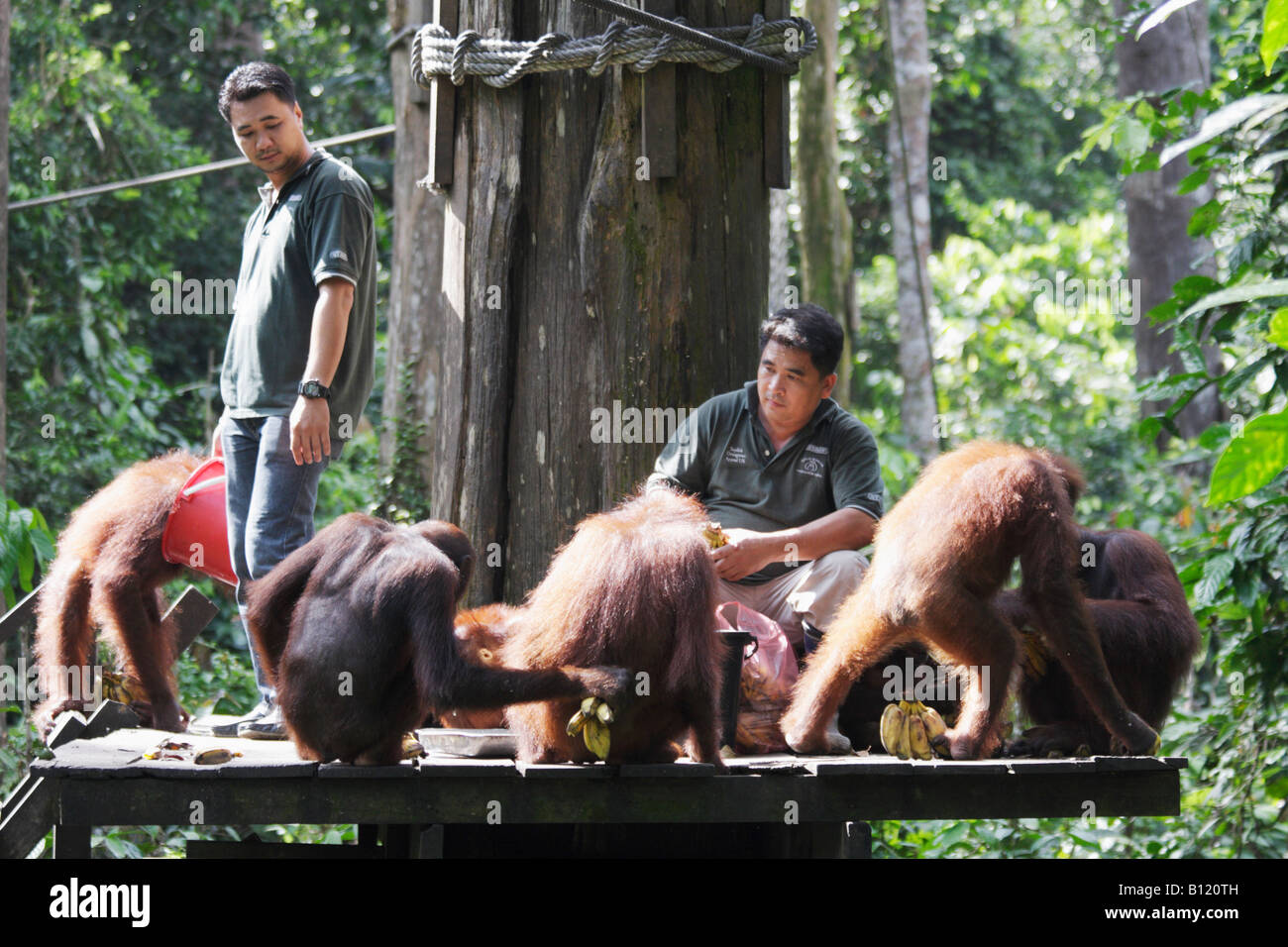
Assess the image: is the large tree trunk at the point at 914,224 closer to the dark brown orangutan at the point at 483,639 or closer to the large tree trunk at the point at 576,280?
the large tree trunk at the point at 576,280

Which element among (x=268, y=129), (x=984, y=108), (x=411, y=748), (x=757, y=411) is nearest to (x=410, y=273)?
(x=268, y=129)

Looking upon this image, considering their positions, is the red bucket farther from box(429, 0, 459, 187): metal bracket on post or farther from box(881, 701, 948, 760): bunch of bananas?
box(881, 701, 948, 760): bunch of bananas

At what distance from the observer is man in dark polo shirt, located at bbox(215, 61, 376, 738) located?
12.2 ft

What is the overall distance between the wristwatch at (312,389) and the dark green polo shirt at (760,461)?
98cm

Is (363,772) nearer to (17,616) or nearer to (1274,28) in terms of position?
(17,616)

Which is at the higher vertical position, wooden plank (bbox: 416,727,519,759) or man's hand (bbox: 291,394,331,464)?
man's hand (bbox: 291,394,331,464)

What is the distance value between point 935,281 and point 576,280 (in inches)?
399

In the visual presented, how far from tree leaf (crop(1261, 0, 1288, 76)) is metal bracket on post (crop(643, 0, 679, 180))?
2666 millimetres

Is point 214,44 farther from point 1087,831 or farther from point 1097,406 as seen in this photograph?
point 1087,831

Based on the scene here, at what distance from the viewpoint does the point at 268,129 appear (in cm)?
396

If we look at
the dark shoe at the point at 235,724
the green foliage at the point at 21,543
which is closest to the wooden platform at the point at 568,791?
the dark shoe at the point at 235,724

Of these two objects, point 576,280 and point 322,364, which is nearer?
point 322,364

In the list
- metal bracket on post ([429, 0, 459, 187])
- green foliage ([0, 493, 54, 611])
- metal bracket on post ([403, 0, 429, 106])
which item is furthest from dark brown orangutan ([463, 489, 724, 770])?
metal bracket on post ([403, 0, 429, 106])

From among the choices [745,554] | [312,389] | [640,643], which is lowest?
[640,643]
